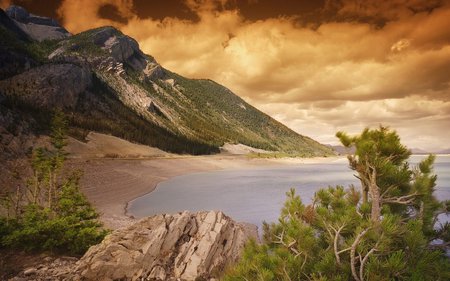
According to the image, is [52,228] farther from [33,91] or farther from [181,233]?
[33,91]

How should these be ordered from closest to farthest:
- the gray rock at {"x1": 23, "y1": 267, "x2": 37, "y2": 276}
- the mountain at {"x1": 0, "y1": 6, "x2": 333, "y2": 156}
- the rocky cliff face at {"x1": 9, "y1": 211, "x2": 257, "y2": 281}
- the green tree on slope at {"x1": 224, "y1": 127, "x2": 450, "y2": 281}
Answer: the green tree on slope at {"x1": 224, "y1": 127, "x2": 450, "y2": 281}
the gray rock at {"x1": 23, "y1": 267, "x2": 37, "y2": 276}
the rocky cliff face at {"x1": 9, "y1": 211, "x2": 257, "y2": 281}
the mountain at {"x1": 0, "y1": 6, "x2": 333, "y2": 156}

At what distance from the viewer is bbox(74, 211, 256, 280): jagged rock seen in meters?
10.5

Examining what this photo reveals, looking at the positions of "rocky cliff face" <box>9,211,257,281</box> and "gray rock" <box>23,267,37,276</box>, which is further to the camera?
"rocky cliff face" <box>9,211,257,281</box>

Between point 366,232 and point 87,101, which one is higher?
point 87,101

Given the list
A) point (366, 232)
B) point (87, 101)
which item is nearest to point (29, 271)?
point (366, 232)

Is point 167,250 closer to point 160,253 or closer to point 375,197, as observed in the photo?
point 160,253

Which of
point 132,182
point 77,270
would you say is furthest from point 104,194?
point 77,270

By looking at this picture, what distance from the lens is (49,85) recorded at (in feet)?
348

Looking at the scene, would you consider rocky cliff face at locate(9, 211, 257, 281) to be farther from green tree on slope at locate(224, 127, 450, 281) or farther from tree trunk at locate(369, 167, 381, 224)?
tree trunk at locate(369, 167, 381, 224)

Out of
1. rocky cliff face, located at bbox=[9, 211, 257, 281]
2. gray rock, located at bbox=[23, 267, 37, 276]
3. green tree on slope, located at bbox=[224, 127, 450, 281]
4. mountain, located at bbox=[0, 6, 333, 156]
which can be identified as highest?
mountain, located at bbox=[0, 6, 333, 156]

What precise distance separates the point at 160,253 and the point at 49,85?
11223 centimetres

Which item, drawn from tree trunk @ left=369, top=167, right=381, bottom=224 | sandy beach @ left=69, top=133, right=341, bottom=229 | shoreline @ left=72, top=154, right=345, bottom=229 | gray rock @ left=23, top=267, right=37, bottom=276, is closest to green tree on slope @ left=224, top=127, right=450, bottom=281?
tree trunk @ left=369, top=167, right=381, bottom=224

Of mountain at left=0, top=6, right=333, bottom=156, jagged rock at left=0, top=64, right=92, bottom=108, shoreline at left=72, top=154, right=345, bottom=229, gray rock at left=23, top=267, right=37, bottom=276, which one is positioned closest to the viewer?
gray rock at left=23, top=267, right=37, bottom=276

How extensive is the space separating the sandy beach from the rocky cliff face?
5532 millimetres
